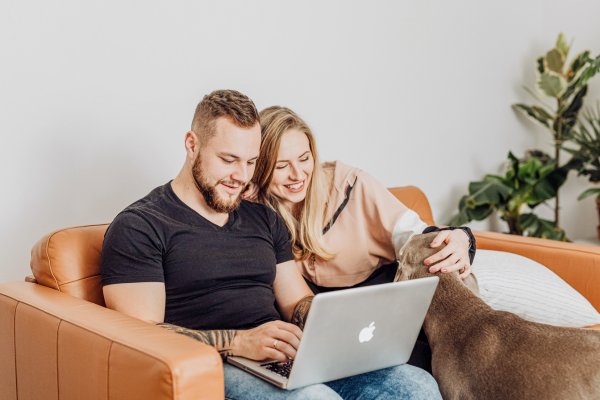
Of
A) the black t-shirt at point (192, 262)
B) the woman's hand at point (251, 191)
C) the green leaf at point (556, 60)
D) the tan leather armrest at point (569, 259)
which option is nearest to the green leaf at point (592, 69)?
the green leaf at point (556, 60)

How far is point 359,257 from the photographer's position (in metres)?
1.79

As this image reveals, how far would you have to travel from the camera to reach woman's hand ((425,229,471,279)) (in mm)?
1446

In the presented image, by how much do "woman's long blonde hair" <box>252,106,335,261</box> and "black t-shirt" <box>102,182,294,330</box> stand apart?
21 centimetres

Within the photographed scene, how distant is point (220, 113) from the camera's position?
141 centimetres

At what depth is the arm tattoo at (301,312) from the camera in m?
1.51

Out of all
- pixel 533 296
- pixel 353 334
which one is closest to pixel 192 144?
pixel 353 334

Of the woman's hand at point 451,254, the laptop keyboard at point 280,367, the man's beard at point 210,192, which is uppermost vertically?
the man's beard at point 210,192

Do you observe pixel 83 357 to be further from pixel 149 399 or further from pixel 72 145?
pixel 72 145

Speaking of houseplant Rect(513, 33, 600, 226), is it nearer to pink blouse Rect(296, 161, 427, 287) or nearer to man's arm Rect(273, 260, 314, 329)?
pink blouse Rect(296, 161, 427, 287)

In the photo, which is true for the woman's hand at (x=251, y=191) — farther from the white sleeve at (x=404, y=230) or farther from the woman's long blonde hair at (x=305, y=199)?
the white sleeve at (x=404, y=230)

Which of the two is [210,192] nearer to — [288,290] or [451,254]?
[288,290]

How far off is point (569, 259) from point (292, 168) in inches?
42.4

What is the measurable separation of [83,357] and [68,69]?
0.98 metres

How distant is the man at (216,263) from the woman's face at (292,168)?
134mm
